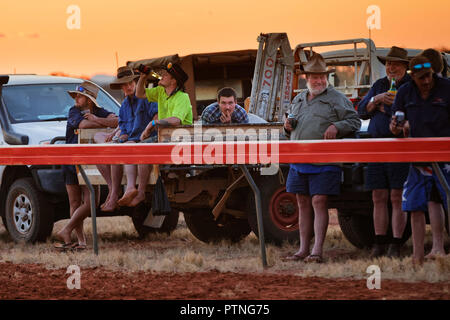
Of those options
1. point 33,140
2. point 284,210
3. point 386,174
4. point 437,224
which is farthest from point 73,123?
point 437,224

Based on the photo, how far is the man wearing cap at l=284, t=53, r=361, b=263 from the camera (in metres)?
9.07

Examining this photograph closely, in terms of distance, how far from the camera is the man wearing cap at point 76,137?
1119 centimetres

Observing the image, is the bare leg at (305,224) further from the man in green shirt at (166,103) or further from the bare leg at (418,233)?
the man in green shirt at (166,103)

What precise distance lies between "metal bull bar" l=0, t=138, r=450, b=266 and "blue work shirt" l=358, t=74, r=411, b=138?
924 mm

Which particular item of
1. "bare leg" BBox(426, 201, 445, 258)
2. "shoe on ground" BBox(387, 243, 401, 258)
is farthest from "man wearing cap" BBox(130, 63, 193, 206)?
"bare leg" BBox(426, 201, 445, 258)

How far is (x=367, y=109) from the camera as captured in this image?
9.17 metres

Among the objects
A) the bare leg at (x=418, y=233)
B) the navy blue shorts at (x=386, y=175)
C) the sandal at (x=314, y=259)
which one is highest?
the navy blue shorts at (x=386, y=175)

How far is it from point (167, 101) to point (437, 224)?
347 centimetres

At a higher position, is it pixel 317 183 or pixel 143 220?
pixel 317 183

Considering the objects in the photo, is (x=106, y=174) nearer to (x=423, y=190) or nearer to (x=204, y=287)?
(x=204, y=287)

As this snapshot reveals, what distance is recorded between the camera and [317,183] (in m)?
9.10

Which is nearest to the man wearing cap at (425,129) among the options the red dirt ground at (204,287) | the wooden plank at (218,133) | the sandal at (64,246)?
the red dirt ground at (204,287)

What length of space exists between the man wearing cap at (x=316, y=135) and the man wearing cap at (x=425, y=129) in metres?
0.88
